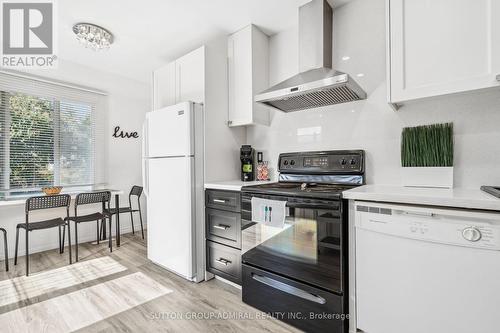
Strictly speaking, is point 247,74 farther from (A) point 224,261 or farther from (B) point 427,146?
(A) point 224,261

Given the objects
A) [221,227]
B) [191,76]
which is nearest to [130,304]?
[221,227]

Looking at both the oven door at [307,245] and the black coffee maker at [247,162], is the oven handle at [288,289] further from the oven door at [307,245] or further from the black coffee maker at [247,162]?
the black coffee maker at [247,162]

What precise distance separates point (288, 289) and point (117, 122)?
352cm

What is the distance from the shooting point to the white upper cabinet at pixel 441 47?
123cm

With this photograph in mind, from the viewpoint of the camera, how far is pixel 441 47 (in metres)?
1.35

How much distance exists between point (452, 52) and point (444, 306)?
52.5 inches

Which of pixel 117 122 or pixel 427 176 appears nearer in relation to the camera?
pixel 427 176

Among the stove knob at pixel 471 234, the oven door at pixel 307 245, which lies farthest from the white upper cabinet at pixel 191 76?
the stove knob at pixel 471 234

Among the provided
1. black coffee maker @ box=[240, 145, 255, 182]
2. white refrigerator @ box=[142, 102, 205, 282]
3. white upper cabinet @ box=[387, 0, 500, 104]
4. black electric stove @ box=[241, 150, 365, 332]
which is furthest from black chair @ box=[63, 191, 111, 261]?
white upper cabinet @ box=[387, 0, 500, 104]

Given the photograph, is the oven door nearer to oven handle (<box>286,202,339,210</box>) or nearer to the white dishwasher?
oven handle (<box>286,202,339,210</box>)

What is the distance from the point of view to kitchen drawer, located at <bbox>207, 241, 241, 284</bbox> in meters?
2.04

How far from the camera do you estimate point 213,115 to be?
2369 millimetres

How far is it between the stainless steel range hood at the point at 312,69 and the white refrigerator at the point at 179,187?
75cm

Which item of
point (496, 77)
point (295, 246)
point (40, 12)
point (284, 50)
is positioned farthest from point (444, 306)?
point (40, 12)
